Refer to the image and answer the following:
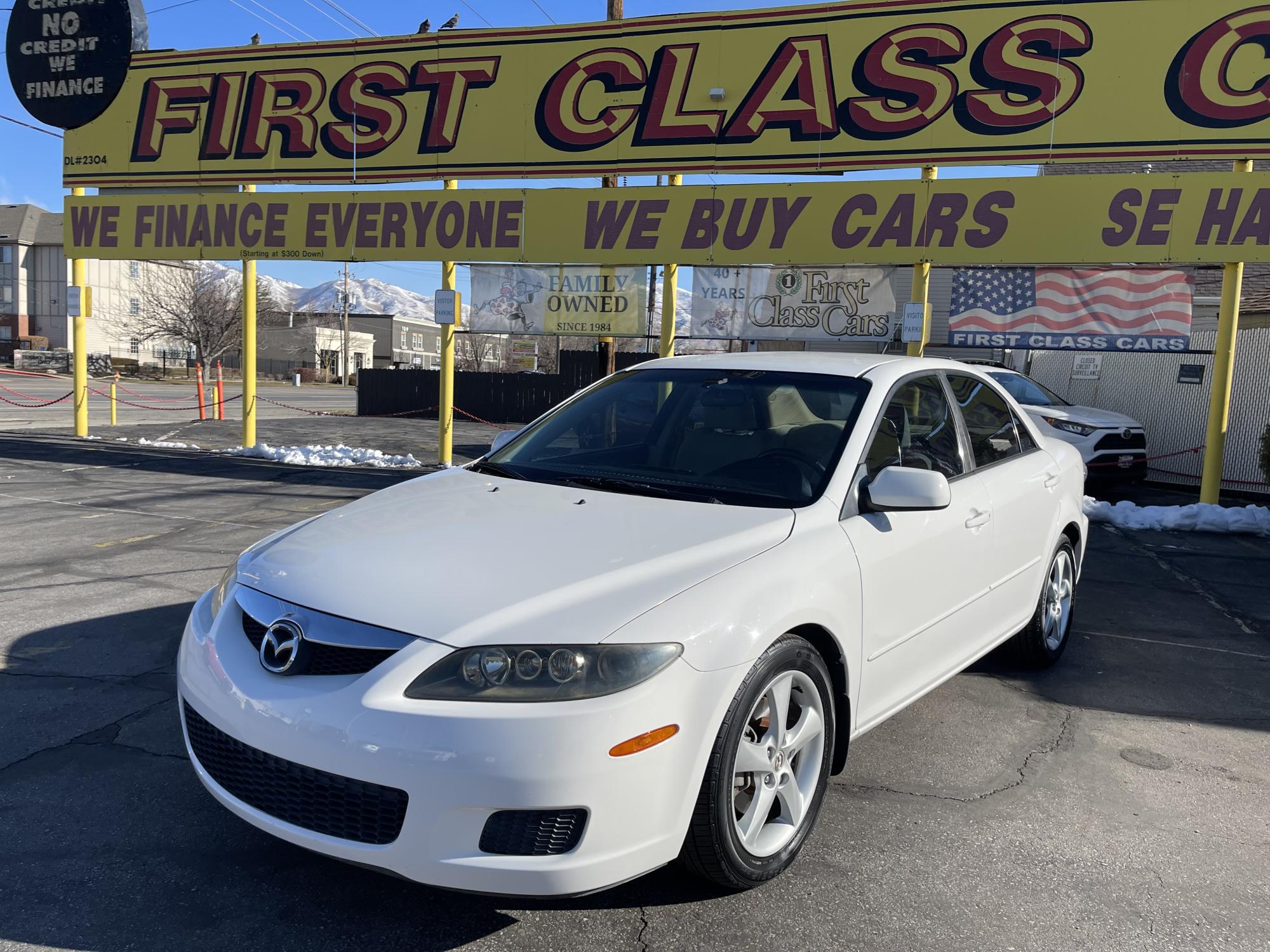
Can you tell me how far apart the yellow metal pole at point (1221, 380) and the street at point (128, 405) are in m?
17.8

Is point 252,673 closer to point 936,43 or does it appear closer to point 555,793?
point 555,793

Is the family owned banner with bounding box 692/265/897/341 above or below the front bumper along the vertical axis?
above

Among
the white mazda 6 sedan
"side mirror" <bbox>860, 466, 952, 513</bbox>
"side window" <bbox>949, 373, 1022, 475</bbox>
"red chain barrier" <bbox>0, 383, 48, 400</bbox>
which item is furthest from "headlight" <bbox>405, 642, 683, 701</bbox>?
"red chain barrier" <bbox>0, 383, 48, 400</bbox>

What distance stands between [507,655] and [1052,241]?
34.1ft

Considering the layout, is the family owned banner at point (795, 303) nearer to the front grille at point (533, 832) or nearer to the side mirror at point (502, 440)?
the side mirror at point (502, 440)

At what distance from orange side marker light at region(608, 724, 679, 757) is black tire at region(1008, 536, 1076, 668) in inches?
122

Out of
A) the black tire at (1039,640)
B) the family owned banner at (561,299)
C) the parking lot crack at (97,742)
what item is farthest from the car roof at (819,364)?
the family owned banner at (561,299)

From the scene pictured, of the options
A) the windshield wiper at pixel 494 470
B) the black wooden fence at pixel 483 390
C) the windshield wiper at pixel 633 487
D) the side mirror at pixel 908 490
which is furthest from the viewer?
the black wooden fence at pixel 483 390

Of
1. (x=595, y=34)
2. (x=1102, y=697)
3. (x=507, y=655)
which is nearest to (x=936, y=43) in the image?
(x=595, y=34)

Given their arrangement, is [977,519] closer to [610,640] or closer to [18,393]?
[610,640]

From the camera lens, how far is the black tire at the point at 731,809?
2.68 meters

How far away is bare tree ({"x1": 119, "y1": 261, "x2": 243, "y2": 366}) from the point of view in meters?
58.7

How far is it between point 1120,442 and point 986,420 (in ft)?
28.3

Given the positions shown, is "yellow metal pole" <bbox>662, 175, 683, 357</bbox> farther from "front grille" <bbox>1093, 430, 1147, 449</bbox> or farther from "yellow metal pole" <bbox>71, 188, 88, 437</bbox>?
"yellow metal pole" <bbox>71, 188, 88, 437</bbox>
